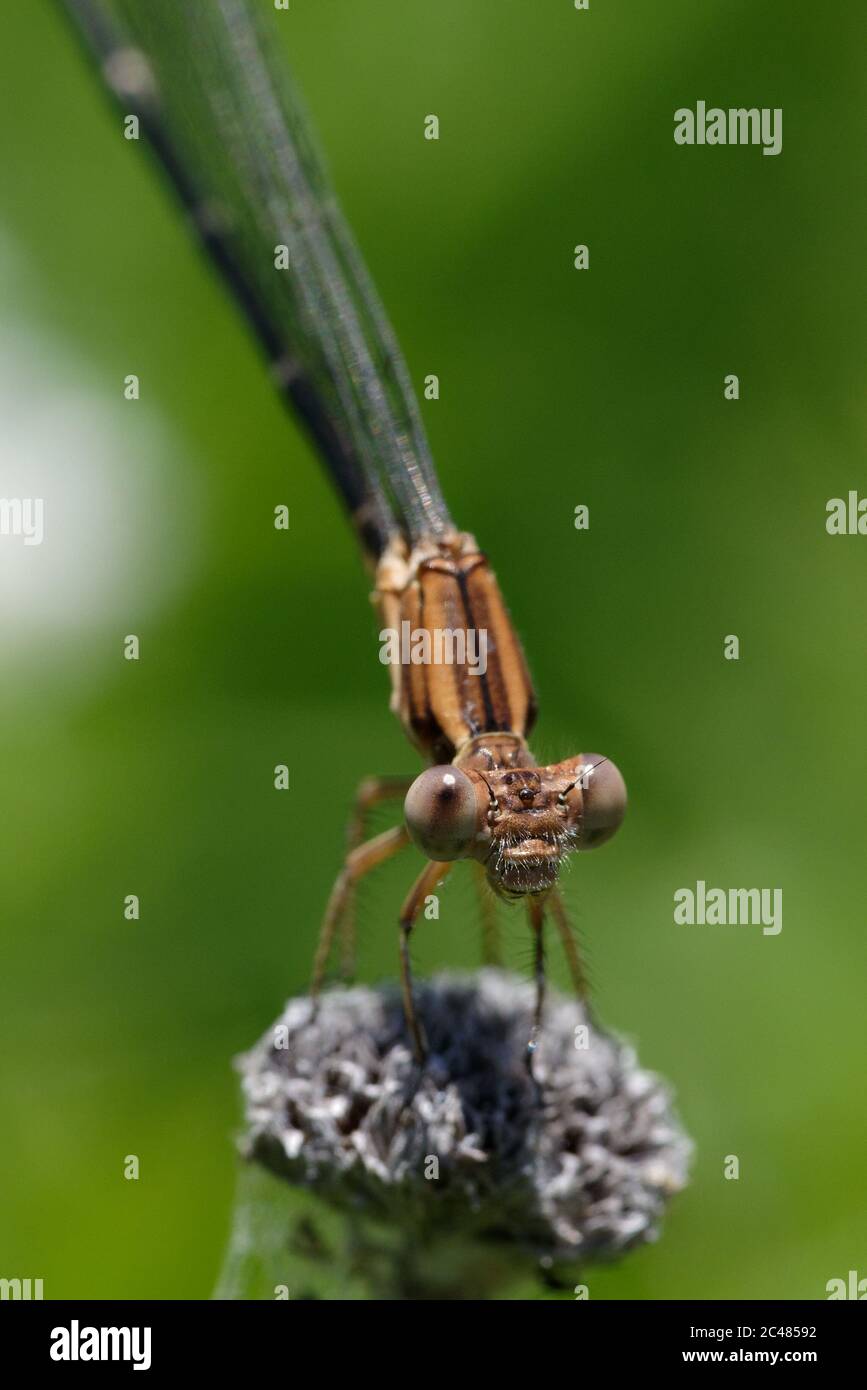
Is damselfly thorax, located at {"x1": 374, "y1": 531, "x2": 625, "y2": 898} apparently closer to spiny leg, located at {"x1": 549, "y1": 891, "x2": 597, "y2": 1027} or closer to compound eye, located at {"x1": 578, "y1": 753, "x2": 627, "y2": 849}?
compound eye, located at {"x1": 578, "y1": 753, "x2": 627, "y2": 849}

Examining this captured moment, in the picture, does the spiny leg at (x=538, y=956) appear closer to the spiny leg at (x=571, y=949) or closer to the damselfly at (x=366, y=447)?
the damselfly at (x=366, y=447)

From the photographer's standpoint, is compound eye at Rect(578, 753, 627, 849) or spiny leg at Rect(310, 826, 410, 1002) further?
spiny leg at Rect(310, 826, 410, 1002)

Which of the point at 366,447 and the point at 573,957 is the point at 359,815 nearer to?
the point at 573,957

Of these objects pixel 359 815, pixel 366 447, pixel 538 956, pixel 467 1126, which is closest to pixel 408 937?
pixel 538 956

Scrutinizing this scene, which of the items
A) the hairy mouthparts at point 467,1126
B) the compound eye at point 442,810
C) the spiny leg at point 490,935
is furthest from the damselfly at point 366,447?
the spiny leg at point 490,935

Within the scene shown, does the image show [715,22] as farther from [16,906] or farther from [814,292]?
[16,906]

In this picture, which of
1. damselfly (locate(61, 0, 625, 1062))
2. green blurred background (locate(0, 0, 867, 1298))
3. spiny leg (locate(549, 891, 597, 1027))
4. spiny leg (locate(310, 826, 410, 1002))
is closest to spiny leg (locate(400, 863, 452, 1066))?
damselfly (locate(61, 0, 625, 1062))

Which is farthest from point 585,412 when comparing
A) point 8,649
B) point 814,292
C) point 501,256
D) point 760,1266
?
point 760,1266
